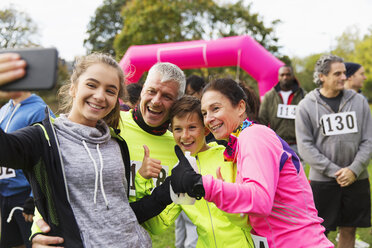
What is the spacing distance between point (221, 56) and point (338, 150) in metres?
5.73

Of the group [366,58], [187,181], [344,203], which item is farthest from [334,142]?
[366,58]

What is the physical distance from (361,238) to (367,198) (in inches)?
47.6

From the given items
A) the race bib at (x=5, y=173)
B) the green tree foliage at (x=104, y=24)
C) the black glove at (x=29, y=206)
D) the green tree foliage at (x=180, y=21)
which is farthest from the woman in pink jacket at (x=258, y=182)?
the green tree foliage at (x=104, y=24)

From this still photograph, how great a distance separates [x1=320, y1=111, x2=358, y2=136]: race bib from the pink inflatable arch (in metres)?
4.69

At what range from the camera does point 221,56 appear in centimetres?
904

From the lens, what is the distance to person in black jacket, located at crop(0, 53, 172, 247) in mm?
1443

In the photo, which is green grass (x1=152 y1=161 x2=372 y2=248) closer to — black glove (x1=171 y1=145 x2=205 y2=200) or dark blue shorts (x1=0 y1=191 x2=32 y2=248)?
dark blue shorts (x1=0 y1=191 x2=32 y2=248)

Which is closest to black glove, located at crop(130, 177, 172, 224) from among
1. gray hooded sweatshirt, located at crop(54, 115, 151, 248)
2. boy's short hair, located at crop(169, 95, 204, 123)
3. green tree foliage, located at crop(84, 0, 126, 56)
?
gray hooded sweatshirt, located at crop(54, 115, 151, 248)

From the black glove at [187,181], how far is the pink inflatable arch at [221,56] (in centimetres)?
701

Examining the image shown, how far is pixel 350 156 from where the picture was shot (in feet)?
12.4

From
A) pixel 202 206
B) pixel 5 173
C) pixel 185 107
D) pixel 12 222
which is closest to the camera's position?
pixel 202 206

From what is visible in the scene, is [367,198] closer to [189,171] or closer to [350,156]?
[350,156]

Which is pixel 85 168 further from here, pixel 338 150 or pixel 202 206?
Answer: pixel 338 150

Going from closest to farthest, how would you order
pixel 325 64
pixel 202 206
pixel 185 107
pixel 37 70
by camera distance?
pixel 37 70, pixel 202 206, pixel 185 107, pixel 325 64
